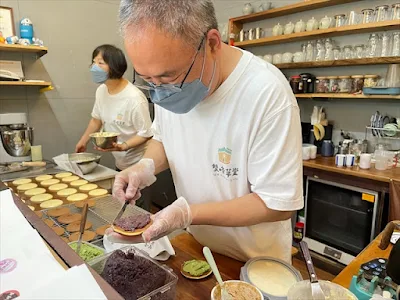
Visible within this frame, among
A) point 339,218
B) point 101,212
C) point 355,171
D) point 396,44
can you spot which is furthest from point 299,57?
point 101,212

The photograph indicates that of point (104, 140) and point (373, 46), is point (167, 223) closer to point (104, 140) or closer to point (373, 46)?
point (104, 140)

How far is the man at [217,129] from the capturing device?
2.68 feet

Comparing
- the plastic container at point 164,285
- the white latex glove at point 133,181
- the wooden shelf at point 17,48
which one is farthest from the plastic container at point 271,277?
the wooden shelf at point 17,48

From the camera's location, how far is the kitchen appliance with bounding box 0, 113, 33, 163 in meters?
2.42

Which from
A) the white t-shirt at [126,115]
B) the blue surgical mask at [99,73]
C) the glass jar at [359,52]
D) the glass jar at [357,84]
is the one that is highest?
the glass jar at [359,52]

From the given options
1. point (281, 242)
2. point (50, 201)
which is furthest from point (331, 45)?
point (50, 201)

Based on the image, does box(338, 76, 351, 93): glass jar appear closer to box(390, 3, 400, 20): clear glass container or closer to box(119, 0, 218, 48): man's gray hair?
box(390, 3, 400, 20): clear glass container

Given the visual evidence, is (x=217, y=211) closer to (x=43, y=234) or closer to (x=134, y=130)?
(x=43, y=234)

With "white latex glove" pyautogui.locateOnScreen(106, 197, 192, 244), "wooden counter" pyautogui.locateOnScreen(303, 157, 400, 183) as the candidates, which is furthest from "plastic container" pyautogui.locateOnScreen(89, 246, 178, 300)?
"wooden counter" pyautogui.locateOnScreen(303, 157, 400, 183)

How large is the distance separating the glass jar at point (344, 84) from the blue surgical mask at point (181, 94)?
231 cm

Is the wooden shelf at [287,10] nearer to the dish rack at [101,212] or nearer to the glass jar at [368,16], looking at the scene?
the glass jar at [368,16]

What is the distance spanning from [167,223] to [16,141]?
211 cm

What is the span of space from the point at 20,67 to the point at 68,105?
0.64m

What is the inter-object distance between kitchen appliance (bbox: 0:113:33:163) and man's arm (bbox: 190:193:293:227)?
6.88ft
